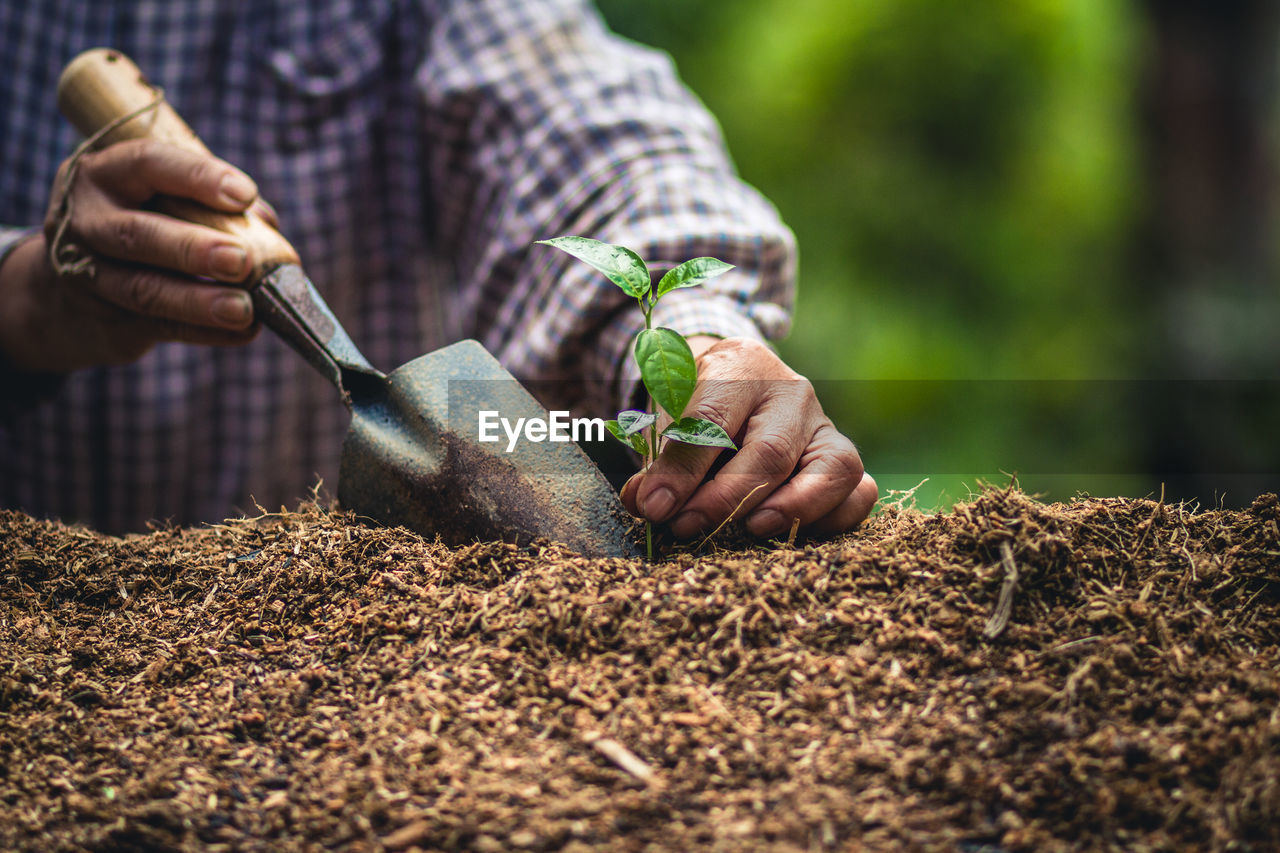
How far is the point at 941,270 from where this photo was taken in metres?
5.29

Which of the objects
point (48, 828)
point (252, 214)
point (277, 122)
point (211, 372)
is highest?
point (277, 122)

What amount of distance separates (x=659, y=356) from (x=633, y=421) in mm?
113

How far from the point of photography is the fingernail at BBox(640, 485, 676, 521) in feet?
4.28

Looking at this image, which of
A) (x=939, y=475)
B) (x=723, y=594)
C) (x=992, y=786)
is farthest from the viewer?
(x=939, y=475)

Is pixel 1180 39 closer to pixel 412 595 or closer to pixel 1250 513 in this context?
pixel 1250 513

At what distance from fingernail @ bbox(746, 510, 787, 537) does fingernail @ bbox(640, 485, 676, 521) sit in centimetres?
13

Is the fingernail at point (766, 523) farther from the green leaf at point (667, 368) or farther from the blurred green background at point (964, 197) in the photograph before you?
the blurred green background at point (964, 197)

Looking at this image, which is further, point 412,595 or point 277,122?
point 277,122

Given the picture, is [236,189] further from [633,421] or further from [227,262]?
[633,421]

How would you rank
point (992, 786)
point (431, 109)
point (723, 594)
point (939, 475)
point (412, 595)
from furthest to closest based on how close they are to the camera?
point (939, 475), point (431, 109), point (412, 595), point (723, 594), point (992, 786)

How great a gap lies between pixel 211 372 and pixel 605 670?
201cm

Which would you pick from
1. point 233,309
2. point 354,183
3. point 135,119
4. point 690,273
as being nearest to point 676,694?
point 690,273

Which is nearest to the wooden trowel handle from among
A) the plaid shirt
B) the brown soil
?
the plaid shirt

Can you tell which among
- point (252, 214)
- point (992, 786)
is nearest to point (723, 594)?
point (992, 786)
